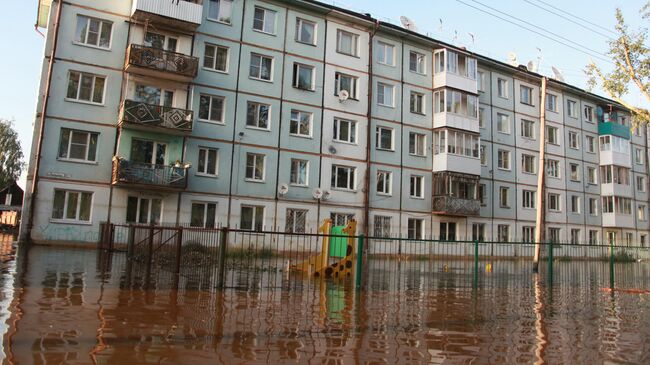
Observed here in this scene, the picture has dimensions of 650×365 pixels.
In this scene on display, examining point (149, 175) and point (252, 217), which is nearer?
point (149, 175)

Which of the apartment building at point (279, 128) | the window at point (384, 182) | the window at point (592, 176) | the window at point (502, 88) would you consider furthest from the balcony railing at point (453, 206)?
the window at point (592, 176)

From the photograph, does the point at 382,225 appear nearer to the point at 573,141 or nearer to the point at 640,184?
the point at 573,141

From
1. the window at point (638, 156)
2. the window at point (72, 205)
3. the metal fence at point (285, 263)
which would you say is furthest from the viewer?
the window at point (638, 156)

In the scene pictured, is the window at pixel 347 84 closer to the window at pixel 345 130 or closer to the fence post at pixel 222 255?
the window at pixel 345 130

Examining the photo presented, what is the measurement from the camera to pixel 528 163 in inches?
1590

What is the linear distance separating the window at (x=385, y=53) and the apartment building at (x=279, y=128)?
0.13 metres

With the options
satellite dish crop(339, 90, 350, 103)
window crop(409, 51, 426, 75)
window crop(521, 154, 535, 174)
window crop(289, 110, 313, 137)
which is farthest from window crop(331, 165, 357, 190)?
window crop(521, 154, 535, 174)

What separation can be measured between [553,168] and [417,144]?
50.6 feet

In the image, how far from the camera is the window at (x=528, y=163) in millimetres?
39706

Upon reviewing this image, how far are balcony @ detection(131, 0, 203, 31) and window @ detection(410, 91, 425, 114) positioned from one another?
1536 centimetres

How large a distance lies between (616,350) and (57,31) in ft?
85.0

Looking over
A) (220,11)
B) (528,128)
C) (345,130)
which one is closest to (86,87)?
(220,11)

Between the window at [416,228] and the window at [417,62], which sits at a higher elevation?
the window at [417,62]

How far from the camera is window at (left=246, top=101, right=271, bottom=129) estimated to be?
28147 mm
